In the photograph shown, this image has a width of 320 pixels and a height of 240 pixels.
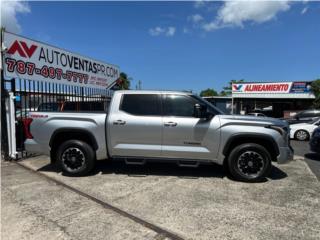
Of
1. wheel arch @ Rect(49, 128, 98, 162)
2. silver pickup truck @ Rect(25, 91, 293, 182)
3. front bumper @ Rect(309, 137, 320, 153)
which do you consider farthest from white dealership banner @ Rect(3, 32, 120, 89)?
front bumper @ Rect(309, 137, 320, 153)

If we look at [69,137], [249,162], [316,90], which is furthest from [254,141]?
[316,90]

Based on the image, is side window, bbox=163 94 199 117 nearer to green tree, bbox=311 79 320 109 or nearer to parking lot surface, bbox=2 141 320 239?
parking lot surface, bbox=2 141 320 239

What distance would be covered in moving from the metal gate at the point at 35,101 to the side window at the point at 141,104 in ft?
4.62

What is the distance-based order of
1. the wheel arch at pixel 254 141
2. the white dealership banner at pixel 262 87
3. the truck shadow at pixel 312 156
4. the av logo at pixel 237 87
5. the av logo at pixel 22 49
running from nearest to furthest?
the wheel arch at pixel 254 141, the av logo at pixel 22 49, the truck shadow at pixel 312 156, the white dealership banner at pixel 262 87, the av logo at pixel 237 87

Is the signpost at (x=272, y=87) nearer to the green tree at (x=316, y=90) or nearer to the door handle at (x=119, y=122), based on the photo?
the green tree at (x=316, y=90)

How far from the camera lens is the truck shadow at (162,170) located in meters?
6.32

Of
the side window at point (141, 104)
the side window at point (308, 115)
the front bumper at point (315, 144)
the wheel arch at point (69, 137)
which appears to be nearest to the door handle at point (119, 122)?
the side window at point (141, 104)

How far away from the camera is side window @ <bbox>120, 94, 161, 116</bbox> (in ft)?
19.9

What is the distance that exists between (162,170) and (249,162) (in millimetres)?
2032

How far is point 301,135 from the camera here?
46.7ft

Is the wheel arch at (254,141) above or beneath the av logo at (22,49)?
beneath

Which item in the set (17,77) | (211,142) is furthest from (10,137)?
(211,142)

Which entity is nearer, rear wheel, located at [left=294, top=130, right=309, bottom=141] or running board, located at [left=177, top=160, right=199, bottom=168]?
running board, located at [left=177, top=160, right=199, bottom=168]

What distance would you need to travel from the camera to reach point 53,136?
20.3ft
